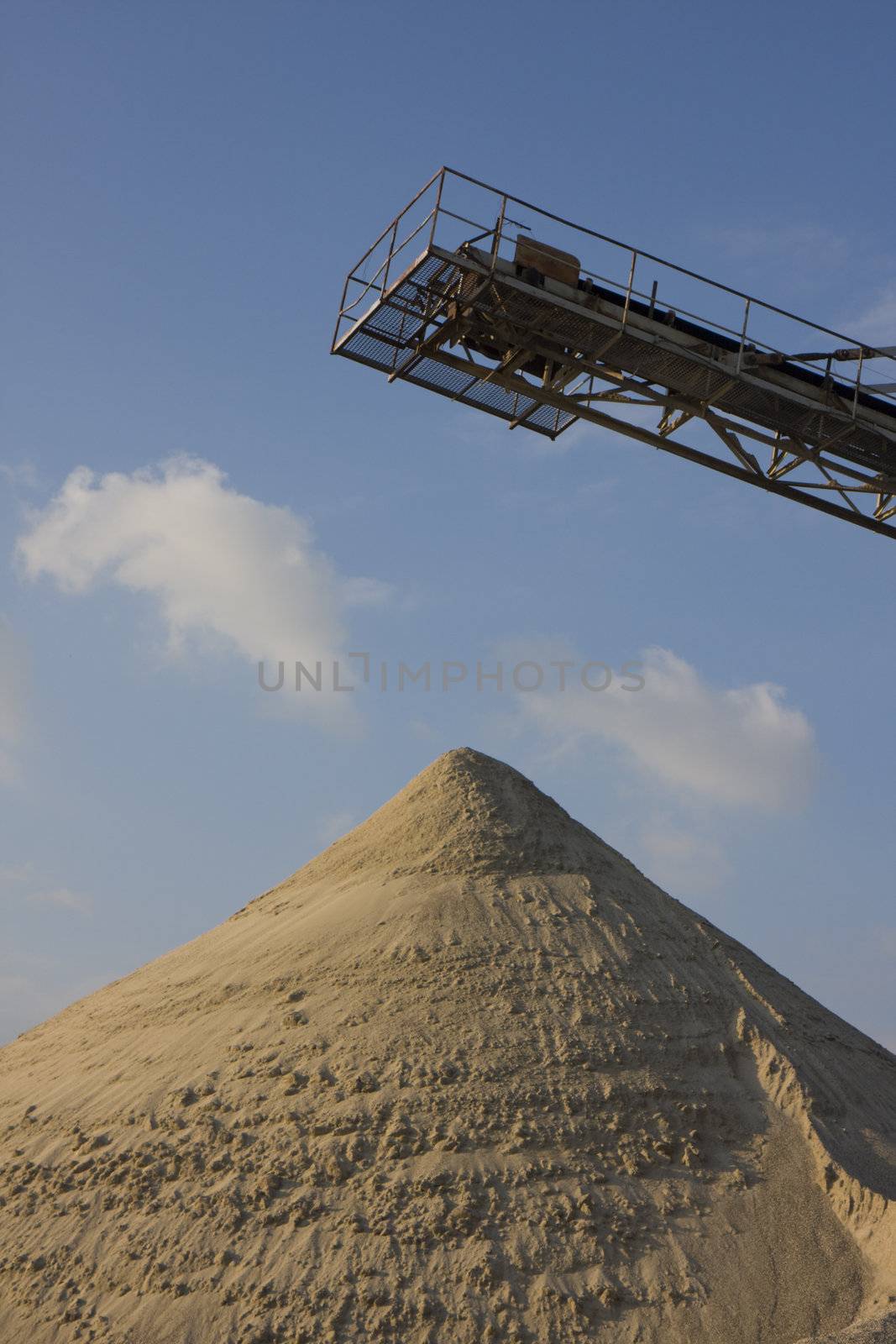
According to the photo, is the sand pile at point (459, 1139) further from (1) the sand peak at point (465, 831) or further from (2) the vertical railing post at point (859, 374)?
(2) the vertical railing post at point (859, 374)

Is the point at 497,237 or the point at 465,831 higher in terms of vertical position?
the point at 497,237

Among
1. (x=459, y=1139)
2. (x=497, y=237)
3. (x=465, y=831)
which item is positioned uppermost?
(x=497, y=237)

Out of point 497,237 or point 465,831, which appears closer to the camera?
point 497,237

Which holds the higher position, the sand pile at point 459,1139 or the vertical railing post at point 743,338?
the vertical railing post at point 743,338

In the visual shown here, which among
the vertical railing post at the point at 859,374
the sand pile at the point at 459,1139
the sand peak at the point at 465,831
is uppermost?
the vertical railing post at the point at 859,374

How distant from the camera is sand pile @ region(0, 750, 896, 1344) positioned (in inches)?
443

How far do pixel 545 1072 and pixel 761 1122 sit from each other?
2.39 m

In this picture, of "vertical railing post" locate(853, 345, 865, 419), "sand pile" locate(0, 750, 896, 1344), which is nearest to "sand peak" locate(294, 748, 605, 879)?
"sand pile" locate(0, 750, 896, 1344)

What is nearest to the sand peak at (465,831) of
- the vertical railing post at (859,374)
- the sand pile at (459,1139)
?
the sand pile at (459,1139)

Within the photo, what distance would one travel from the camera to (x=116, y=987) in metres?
18.1

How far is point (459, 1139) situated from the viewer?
12312 millimetres

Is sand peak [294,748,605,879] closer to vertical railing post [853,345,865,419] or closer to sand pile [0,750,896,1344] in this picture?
sand pile [0,750,896,1344]

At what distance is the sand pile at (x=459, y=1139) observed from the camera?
1125 centimetres

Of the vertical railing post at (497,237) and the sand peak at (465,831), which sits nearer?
the vertical railing post at (497,237)
